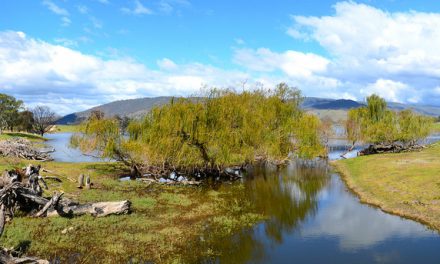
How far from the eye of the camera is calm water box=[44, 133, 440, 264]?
71.2ft

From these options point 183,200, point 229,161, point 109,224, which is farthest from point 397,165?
point 109,224

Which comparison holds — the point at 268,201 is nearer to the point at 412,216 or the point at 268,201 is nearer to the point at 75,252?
the point at 412,216

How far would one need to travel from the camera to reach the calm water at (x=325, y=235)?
854 inches

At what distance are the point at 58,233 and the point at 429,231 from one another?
80.9ft

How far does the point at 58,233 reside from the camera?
22766 mm

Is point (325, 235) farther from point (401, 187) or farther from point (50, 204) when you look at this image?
point (50, 204)

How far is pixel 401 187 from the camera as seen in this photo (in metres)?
38.9

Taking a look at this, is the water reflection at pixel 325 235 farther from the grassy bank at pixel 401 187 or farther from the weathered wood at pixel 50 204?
the weathered wood at pixel 50 204

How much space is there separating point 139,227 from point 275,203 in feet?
49.0

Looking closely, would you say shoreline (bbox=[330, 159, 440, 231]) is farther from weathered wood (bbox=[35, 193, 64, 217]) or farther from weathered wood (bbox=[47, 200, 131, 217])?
weathered wood (bbox=[35, 193, 64, 217])

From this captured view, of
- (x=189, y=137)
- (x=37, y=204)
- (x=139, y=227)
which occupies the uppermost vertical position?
(x=189, y=137)

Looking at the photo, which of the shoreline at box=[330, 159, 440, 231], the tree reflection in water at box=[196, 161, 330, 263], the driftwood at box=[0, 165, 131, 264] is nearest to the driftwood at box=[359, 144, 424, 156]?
the tree reflection in water at box=[196, 161, 330, 263]

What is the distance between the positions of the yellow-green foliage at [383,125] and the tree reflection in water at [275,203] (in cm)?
2257

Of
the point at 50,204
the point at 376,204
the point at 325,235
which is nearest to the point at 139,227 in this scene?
the point at 50,204
